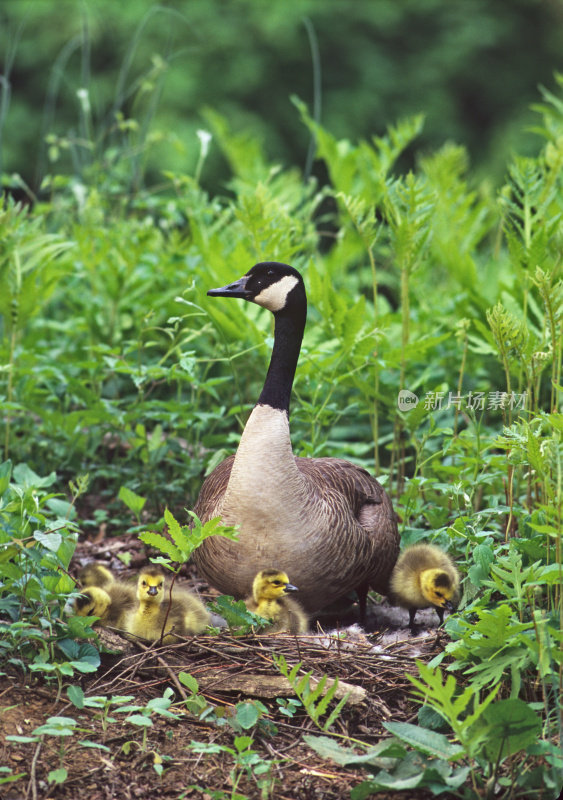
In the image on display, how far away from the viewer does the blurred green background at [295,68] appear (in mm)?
12805

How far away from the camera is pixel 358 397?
5.44 meters

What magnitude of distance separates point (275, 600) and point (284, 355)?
1.04 m

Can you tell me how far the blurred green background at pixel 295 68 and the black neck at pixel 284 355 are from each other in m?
7.85

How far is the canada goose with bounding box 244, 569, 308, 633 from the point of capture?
11.7 ft

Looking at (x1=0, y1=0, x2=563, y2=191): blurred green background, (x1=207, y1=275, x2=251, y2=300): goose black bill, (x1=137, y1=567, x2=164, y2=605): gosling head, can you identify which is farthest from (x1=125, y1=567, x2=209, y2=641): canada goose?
(x1=0, y1=0, x2=563, y2=191): blurred green background

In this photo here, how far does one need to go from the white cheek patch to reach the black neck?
0.16 ft

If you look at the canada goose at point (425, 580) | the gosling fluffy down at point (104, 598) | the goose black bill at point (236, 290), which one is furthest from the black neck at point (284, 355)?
the gosling fluffy down at point (104, 598)

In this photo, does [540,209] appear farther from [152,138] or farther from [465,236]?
[152,138]

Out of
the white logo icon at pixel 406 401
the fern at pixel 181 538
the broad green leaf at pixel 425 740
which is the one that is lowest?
the broad green leaf at pixel 425 740

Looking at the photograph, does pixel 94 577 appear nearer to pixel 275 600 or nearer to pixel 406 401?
pixel 275 600

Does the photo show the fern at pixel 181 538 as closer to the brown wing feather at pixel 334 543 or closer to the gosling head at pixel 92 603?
the gosling head at pixel 92 603

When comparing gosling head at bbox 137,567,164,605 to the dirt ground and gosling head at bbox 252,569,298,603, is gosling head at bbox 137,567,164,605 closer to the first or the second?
the dirt ground

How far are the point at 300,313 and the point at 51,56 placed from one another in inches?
411

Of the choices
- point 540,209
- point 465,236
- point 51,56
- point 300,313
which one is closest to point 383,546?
point 300,313
